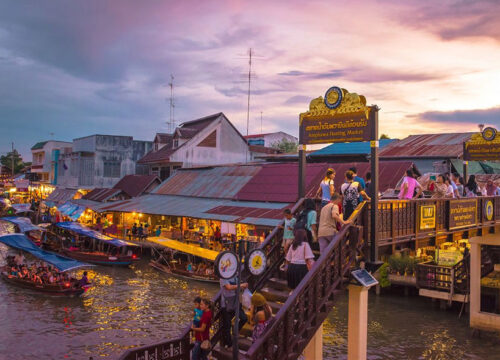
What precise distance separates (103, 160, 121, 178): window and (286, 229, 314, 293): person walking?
172ft

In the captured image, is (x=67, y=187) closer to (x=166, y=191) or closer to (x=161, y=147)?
(x=161, y=147)

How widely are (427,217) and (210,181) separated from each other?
28786 millimetres

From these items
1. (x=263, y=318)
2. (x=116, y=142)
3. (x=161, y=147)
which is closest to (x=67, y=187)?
(x=116, y=142)

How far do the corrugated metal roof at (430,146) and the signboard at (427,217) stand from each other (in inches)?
771

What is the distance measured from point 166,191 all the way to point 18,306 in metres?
21.4

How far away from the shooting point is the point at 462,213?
15.3m

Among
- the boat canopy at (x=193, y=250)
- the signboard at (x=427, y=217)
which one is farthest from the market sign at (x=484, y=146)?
the boat canopy at (x=193, y=250)

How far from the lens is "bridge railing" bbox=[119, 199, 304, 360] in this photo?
9.31 metres

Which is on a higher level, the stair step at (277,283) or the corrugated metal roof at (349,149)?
the corrugated metal roof at (349,149)

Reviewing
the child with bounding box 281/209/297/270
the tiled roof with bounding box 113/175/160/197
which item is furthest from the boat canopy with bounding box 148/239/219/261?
the child with bounding box 281/209/297/270

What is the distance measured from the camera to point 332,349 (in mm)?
18469

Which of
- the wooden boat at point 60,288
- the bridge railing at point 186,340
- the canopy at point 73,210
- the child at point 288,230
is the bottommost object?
the wooden boat at point 60,288

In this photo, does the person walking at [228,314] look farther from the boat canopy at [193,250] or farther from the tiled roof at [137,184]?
the tiled roof at [137,184]

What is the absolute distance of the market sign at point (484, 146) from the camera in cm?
2086
